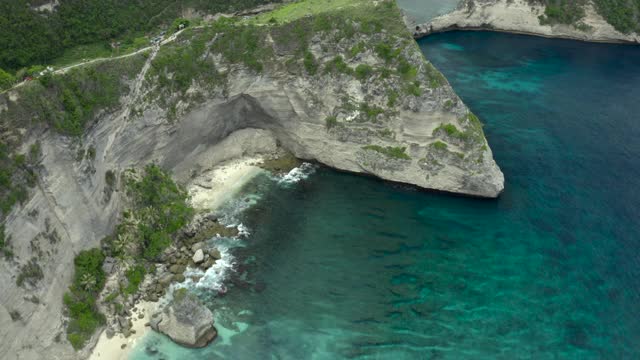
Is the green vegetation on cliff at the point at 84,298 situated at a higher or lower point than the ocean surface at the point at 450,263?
higher

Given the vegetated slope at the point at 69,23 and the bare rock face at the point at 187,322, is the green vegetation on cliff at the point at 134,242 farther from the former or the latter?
the vegetated slope at the point at 69,23

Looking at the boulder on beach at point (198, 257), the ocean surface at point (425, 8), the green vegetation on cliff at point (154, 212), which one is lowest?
the boulder on beach at point (198, 257)

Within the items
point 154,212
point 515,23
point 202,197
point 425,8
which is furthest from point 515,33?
point 154,212

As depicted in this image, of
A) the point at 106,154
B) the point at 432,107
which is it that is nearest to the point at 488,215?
the point at 432,107

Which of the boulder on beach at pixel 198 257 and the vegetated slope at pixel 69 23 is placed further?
the vegetated slope at pixel 69 23

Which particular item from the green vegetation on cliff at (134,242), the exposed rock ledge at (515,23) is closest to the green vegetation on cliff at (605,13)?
the exposed rock ledge at (515,23)

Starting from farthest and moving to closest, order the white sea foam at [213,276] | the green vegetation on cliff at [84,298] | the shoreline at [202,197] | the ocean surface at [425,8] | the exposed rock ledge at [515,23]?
the ocean surface at [425,8] < the exposed rock ledge at [515,23] < the white sea foam at [213,276] < the shoreline at [202,197] < the green vegetation on cliff at [84,298]

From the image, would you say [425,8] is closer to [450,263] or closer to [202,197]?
[202,197]

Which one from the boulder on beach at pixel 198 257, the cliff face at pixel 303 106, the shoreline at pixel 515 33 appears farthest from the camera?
the shoreline at pixel 515 33
